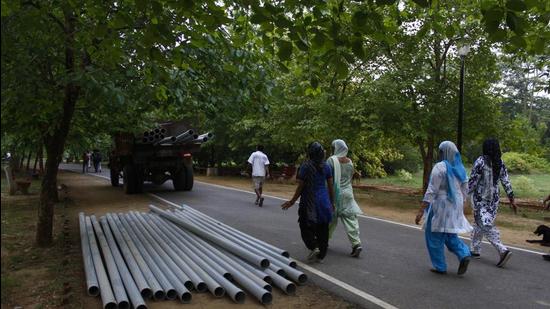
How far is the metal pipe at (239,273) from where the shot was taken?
5191 millimetres

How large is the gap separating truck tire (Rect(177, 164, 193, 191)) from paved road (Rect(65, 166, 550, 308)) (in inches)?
324

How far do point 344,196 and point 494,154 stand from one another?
228cm

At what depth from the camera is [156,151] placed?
675 inches

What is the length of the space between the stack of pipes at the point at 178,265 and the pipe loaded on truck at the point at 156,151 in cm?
834

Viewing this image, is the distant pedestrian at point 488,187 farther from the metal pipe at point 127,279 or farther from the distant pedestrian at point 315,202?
the metal pipe at point 127,279

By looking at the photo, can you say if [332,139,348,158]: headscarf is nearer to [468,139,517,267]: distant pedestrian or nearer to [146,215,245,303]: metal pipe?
[468,139,517,267]: distant pedestrian

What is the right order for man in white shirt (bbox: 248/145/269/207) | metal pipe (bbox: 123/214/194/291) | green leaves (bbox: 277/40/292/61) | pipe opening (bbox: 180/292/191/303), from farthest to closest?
man in white shirt (bbox: 248/145/269/207), metal pipe (bbox: 123/214/194/291), pipe opening (bbox: 180/292/191/303), green leaves (bbox: 277/40/292/61)

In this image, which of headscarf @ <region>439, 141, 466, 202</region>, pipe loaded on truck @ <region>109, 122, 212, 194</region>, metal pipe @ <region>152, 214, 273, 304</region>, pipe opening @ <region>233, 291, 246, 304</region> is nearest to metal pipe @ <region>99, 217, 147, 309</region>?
pipe opening @ <region>233, 291, 246, 304</region>

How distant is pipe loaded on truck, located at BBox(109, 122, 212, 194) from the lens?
1683 centimetres

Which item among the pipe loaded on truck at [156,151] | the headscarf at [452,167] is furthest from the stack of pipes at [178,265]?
the pipe loaded on truck at [156,151]

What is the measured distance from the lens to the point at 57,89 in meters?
7.78

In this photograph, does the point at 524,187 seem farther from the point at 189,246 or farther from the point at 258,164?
the point at 189,246

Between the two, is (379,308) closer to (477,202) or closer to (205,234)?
(477,202)

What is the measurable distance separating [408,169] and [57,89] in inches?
1234
